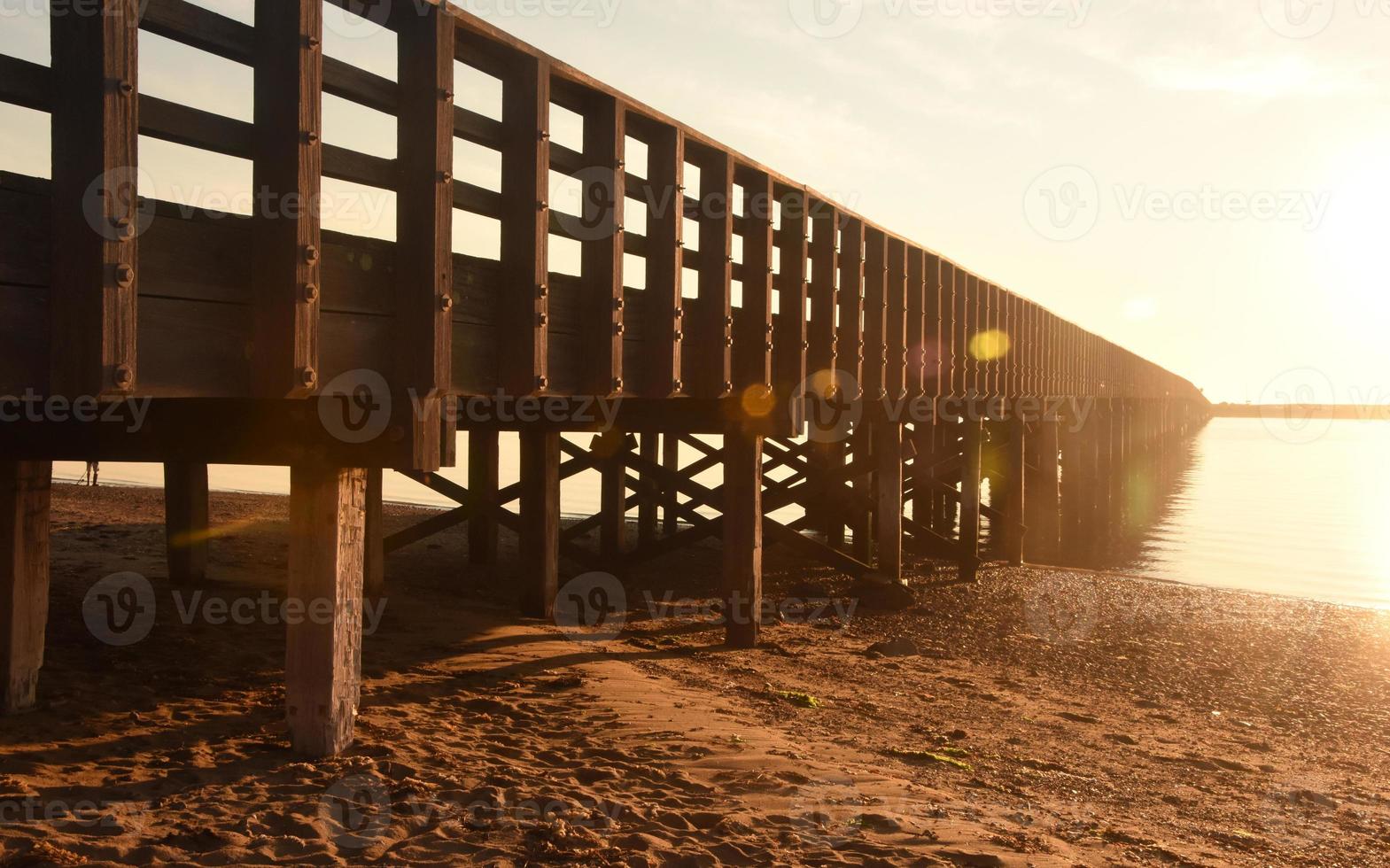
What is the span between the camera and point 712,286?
8688mm

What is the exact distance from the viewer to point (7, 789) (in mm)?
4316

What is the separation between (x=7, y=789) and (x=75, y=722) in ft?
3.18

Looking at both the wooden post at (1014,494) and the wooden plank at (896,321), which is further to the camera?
the wooden post at (1014,494)

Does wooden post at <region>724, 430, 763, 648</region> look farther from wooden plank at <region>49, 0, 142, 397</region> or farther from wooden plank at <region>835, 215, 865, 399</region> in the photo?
wooden plank at <region>49, 0, 142, 397</region>

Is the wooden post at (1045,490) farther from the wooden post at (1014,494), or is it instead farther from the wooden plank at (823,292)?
the wooden plank at (823,292)

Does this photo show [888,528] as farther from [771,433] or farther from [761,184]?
[761,184]

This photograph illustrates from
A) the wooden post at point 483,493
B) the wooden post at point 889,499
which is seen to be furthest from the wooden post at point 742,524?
the wooden post at point 889,499

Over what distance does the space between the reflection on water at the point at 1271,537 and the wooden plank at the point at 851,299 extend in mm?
9383

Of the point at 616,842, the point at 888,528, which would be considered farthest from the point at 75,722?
the point at 888,528

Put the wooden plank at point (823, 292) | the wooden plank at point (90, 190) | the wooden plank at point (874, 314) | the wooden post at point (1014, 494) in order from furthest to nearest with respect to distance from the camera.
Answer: the wooden post at point (1014, 494) < the wooden plank at point (874, 314) < the wooden plank at point (823, 292) < the wooden plank at point (90, 190)

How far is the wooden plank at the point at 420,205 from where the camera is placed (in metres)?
5.05

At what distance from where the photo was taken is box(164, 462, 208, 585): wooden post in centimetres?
898

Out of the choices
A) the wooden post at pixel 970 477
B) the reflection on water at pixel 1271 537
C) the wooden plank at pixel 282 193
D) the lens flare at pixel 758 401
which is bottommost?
the reflection on water at pixel 1271 537

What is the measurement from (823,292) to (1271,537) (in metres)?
19.2
